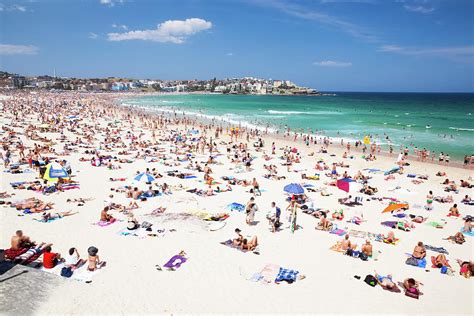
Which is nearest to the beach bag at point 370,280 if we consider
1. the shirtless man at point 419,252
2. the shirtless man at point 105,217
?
the shirtless man at point 419,252

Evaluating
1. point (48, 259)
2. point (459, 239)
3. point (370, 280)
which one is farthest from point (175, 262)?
point (459, 239)

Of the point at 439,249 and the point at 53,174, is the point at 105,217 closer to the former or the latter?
the point at 53,174

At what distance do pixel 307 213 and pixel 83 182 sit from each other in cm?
948

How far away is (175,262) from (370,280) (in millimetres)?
4385

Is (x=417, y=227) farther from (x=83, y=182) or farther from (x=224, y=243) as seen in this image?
(x=83, y=182)

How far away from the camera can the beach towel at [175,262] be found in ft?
25.2

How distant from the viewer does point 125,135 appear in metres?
29.5

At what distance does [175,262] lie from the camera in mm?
7805

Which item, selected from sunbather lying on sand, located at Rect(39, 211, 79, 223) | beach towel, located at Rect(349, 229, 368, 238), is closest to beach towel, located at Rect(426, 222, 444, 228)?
beach towel, located at Rect(349, 229, 368, 238)

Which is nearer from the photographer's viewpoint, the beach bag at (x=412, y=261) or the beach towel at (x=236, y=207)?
the beach bag at (x=412, y=261)

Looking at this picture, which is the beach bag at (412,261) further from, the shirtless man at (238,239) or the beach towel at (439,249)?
the shirtless man at (238,239)

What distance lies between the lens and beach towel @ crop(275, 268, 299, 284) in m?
7.27

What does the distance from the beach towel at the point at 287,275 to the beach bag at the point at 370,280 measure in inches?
59.5

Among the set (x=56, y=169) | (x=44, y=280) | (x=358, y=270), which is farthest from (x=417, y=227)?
(x=56, y=169)
